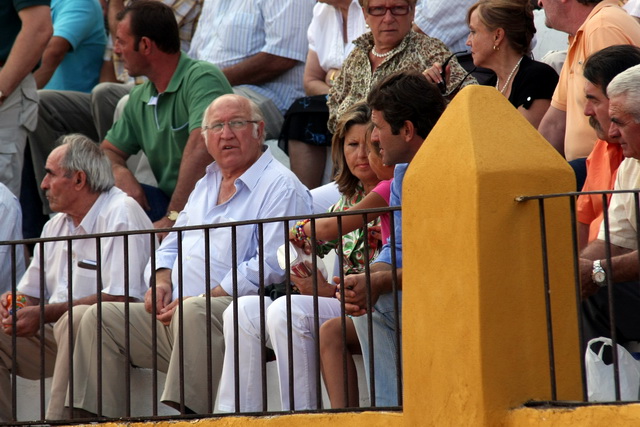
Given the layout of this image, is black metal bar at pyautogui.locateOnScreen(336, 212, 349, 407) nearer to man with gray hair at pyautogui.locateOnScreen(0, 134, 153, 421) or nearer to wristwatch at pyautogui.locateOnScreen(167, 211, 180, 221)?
man with gray hair at pyautogui.locateOnScreen(0, 134, 153, 421)

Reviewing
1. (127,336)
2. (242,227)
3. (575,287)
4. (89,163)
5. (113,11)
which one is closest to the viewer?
(575,287)

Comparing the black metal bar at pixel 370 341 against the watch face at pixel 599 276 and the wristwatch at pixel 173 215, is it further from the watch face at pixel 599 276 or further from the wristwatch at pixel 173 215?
the wristwatch at pixel 173 215

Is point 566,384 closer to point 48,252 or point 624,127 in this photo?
point 624,127

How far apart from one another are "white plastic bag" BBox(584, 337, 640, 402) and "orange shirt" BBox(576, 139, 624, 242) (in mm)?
638

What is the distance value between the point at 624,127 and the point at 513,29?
1.95 meters

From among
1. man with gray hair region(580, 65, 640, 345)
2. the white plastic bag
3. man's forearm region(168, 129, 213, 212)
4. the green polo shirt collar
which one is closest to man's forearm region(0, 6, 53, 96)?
the green polo shirt collar

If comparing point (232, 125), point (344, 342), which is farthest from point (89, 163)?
point (344, 342)

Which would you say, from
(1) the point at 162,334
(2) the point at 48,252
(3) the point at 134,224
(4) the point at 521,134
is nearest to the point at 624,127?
(4) the point at 521,134

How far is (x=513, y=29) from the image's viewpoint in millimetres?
7438

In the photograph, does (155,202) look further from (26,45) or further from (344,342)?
(344,342)

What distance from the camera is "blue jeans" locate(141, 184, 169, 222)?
9289 millimetres

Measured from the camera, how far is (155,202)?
9328 millimetres

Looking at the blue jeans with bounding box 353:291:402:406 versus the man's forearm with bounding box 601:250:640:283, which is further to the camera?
the blue jeans with bounding box 353:291:402:406

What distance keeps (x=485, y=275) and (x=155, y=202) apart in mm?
4589
